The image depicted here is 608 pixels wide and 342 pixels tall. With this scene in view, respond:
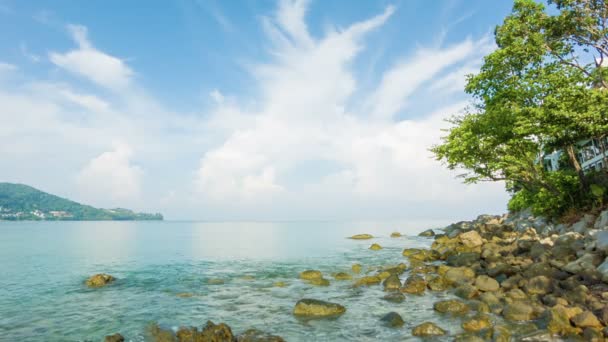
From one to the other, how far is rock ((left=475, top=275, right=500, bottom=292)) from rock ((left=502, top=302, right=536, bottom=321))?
11.2ft

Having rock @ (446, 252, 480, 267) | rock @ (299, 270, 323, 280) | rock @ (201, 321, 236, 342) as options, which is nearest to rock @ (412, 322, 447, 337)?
rock @ (201, 321, 236, 342)

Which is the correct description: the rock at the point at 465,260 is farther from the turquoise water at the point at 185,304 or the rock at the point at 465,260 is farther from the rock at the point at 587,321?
the rock at the point at 587,321

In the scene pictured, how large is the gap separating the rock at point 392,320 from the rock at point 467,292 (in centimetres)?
445

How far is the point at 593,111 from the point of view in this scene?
20672 millimetres

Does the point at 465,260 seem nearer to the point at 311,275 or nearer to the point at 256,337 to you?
the point at 311,275

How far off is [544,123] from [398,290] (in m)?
14.3

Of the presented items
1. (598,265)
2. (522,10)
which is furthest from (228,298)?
(522,10)

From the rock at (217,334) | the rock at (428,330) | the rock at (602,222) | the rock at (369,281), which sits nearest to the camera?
the rock at (217,334)

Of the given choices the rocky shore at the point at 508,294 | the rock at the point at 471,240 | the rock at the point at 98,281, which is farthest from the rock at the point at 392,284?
the rock at the point at 98,281

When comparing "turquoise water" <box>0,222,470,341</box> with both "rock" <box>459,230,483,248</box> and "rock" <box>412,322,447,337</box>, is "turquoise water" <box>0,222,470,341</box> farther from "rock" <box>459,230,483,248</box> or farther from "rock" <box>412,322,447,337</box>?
"rock" <box>459,230,483,248</box>

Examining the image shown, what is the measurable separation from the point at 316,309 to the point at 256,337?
359cm

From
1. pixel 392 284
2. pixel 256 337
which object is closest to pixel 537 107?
pixel 392 284

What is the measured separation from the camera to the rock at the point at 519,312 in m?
12.7

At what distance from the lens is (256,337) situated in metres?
11.9
